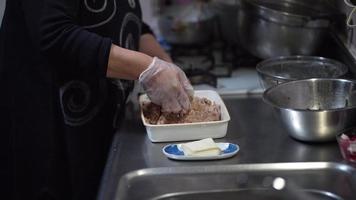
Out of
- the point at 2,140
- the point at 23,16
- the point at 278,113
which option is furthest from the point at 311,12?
the point at 2,140

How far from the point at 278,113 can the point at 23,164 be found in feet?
2.05

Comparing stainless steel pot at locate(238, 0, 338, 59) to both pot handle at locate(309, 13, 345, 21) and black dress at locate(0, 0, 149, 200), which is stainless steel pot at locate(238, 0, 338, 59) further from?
black dress at locate(0, 0, 149, 200)

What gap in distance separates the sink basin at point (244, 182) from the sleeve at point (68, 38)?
0.24 meters

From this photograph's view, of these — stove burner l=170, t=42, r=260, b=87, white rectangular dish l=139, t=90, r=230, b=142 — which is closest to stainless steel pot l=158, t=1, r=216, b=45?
stove burner l=170, t=42, r=260, b=87

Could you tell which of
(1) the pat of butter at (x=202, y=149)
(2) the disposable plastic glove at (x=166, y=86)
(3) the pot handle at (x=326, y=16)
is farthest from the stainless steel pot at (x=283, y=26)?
(1) the pat of butter at (x=202, y=149)

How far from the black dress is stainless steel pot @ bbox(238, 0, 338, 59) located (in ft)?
1.11

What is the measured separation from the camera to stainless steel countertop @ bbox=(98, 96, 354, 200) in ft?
3.44

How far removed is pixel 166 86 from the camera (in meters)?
1.15

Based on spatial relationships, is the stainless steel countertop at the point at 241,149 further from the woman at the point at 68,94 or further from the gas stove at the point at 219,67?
the gas stove at the point at 219,67

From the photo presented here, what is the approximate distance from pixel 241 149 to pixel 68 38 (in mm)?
408

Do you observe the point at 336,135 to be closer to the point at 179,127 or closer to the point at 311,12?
the point at 179,127

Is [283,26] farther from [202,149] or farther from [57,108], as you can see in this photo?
[57,108]

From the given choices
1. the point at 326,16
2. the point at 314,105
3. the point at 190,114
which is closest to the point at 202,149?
the point at 190,114

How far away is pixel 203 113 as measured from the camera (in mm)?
1162
